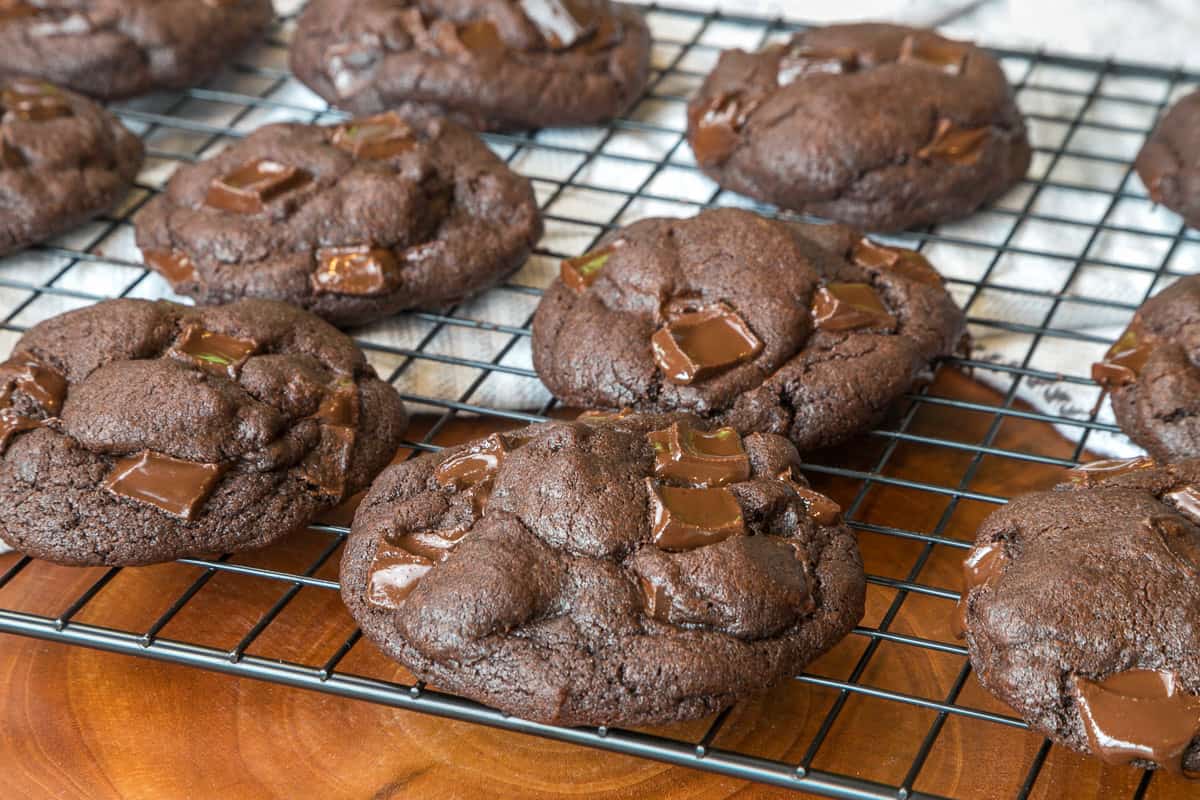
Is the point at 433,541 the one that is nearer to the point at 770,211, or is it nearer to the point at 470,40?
the point at 770,211

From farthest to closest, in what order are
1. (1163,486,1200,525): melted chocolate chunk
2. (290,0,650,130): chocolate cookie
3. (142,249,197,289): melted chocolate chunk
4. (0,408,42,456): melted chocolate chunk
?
(290,0,650,130): chocolate cookie → (142,249,197,289): melted chocolate chunk → (0,408,42,456): melted chocolate chunk → (1163,486,1200,525): melted chocolate chunk

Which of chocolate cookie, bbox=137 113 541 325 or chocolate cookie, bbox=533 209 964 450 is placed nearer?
chocolate cookie, bbox=533 209 964 450

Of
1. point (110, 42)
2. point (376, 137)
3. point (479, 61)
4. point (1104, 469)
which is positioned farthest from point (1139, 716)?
point (110, 42)

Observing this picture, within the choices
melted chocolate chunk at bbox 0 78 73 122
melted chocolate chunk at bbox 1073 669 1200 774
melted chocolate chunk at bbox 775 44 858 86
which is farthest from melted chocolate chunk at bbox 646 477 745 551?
melted chocolate chunk at bbox 0 78 73 122

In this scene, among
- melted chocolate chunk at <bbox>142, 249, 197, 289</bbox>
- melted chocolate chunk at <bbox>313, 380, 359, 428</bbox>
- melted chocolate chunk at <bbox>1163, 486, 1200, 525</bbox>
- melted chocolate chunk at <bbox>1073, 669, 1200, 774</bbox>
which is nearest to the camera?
melted chocolate chunk at <bbox>1073, 669, 1200, 774</bbox>

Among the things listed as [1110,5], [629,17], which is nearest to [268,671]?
[629,17]

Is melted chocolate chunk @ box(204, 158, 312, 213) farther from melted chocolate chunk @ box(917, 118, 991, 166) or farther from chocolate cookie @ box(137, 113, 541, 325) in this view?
melted chocolate chunk @ box(917, 118, 991, 166)

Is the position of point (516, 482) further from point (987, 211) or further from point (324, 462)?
point (987, 211)
